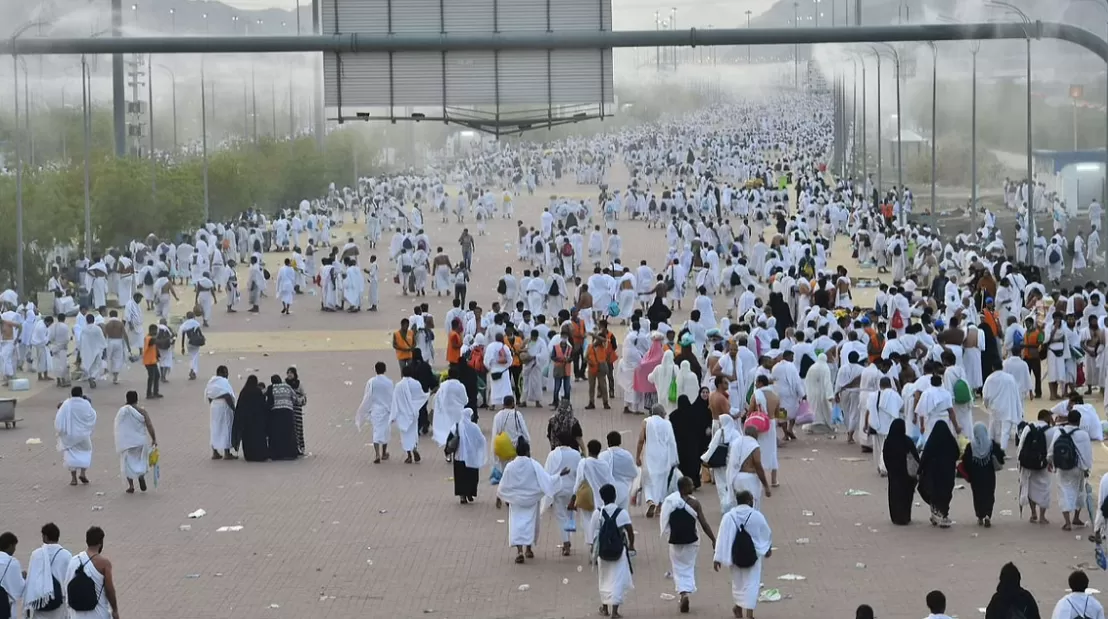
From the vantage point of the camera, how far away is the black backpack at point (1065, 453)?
16594 mm

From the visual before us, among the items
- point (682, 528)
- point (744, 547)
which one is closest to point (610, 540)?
point (682, 528)

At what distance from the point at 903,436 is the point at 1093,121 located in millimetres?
64456

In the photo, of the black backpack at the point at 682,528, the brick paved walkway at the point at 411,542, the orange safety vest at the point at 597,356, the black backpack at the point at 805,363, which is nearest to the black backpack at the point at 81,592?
the brick paved walkway at the point at 411,542

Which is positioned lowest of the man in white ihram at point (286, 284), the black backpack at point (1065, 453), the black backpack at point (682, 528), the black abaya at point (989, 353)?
the black backpack at point (682, 528)

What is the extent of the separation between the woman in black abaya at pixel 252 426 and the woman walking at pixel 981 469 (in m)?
8.14

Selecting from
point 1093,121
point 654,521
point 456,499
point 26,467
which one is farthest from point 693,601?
point 1093,121

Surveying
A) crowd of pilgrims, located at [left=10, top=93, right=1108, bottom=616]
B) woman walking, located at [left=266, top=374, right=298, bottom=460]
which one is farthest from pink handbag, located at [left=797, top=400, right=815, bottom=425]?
woman walking, located at [left=266, top=374, right=298, bottom=460]

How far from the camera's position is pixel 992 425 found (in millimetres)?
20625

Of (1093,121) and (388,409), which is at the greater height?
(1093,121)

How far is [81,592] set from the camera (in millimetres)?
12383

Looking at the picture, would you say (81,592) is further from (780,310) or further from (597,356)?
(780,310)

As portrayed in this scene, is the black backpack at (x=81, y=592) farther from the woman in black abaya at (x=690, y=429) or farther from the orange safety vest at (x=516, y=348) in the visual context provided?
the orange safety vest at (x=516, y=348)

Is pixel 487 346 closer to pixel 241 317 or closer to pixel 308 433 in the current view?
pixel 308 433

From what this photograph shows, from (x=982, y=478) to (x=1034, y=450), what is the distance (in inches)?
21.3
